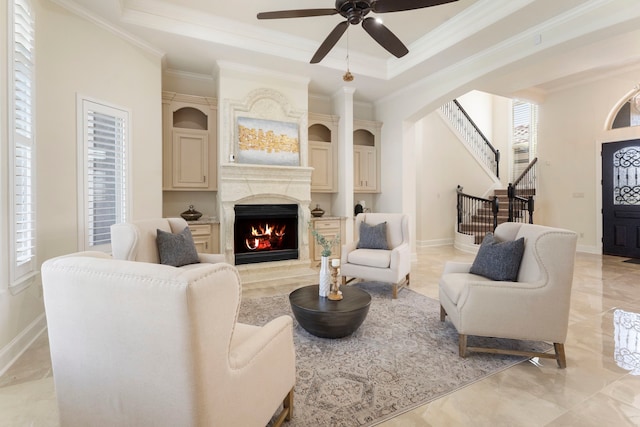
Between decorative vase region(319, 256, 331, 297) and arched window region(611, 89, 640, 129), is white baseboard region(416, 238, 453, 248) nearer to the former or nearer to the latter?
arched window region(611, 89, 640, 129)

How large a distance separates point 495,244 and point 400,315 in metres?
1.18

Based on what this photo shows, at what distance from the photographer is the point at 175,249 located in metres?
3.20

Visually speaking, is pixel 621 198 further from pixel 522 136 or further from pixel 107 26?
pixel 107 26

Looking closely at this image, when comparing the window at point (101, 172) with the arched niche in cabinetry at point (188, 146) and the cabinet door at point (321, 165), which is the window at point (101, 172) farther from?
the cabinet door at point (321, 165)

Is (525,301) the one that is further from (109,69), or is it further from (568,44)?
(109,69)

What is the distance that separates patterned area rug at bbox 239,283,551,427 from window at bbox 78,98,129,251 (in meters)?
1.97

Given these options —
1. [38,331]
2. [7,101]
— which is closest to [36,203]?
[7,101]

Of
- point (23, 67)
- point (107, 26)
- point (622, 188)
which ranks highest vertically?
point (107, 26)

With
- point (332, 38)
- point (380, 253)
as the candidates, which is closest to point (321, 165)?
point (380, 253)

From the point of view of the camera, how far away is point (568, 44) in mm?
3471

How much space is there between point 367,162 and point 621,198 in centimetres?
506

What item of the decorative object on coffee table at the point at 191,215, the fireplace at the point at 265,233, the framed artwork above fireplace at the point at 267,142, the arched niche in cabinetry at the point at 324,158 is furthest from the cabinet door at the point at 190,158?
the arched niche in cabinetry at the point at 324,158

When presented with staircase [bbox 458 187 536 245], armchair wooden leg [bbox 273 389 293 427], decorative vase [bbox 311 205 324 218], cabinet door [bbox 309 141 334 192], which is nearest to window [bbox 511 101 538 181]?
staircase [bbox 458 187 536 245]

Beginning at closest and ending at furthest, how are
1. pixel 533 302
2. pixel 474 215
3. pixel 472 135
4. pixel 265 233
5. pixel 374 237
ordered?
pixel 533 302 < pixel 374 237 < pixel 265 233 < pixel 474 215 < pixel 472 135
